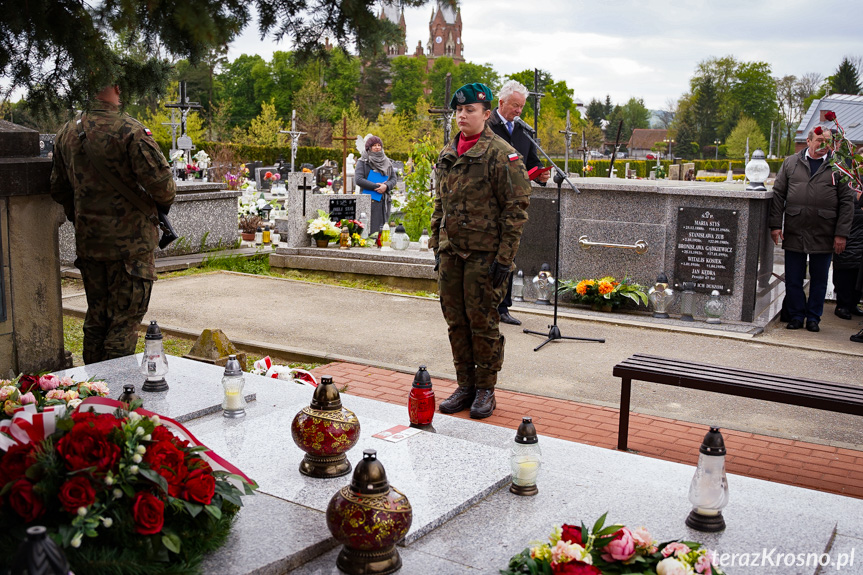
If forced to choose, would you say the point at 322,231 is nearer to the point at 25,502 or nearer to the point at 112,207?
the point at 112,207

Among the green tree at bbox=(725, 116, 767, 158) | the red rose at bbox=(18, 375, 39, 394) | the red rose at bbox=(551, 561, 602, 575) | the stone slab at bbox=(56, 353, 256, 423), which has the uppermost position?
the green tree at bbox=(725, 116, 767, 158)

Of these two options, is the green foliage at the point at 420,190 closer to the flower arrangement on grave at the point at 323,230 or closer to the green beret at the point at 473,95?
the flower arrangement on grave at the point at 323,230

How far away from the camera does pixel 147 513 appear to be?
2.67 metres

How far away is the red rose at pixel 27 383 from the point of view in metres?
3.93

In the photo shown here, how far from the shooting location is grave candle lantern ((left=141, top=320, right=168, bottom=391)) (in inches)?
192

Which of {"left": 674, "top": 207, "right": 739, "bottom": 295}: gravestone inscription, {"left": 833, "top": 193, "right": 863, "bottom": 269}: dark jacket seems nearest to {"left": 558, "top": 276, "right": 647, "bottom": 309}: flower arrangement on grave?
{"left": 674, "top": 207, "right": 739, "bottom": 295}: gravestone inscription

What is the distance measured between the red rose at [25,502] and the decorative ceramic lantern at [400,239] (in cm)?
957

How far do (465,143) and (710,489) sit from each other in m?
2.97

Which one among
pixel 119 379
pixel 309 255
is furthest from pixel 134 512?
pixel 309 255

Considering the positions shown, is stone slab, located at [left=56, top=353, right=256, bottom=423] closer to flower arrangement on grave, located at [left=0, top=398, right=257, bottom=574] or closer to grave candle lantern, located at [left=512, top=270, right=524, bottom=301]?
flower arrangement on grave, located at [left=0, top=398, right=257, bottom=574]

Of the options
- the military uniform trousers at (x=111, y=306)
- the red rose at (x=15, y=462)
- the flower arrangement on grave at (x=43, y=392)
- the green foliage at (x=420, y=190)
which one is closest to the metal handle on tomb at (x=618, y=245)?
the green foliage at (x=420, y=190)

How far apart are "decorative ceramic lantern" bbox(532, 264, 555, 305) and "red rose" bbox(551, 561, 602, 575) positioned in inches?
286

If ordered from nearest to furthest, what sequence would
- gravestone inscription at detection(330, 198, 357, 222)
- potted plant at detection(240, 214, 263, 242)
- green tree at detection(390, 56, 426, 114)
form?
gravestone inscription at detection(330, 198, 357, 222) < potted plant at detection(240, 214, 263, 242) < green tree at detection(390, 56, 426, 114)

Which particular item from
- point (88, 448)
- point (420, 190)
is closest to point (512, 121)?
point (88, 448)
